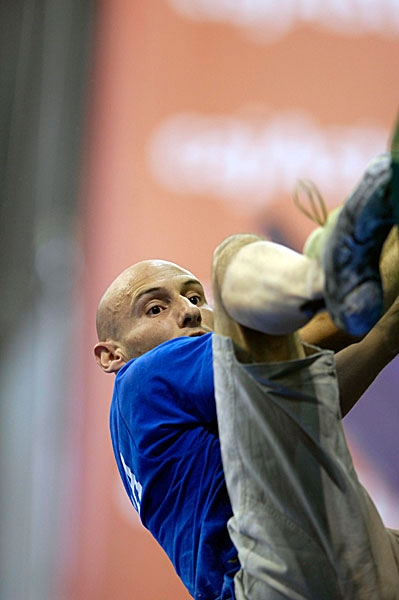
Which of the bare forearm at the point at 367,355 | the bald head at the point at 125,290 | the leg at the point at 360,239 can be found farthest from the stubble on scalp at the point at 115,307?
the leg at the point at 360,239

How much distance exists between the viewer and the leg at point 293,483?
3.24 feet

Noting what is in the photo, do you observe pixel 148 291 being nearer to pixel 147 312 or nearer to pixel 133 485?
pixel 147 312

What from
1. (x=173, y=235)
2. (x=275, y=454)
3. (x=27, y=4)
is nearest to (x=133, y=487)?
(x=275, y=454)

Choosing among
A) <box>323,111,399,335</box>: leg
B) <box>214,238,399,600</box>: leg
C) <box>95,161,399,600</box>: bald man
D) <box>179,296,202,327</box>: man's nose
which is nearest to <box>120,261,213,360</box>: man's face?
<box>179,296,202,327</box>: man's nose

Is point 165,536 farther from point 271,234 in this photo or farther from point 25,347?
point 25,347

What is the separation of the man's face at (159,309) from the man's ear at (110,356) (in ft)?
0.05

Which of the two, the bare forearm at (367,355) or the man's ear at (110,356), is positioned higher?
the bare forearm at (367,355)

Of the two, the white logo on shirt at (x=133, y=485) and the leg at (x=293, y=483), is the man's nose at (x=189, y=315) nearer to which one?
the white logo on shirt at (x=133, y=485)

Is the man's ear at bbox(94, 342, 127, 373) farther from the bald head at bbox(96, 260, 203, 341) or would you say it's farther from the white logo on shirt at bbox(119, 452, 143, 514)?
the white logo on shirt at bbox(119, 452, 143, 514)

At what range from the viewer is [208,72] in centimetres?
193

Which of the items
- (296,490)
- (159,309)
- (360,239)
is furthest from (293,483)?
(159,309)

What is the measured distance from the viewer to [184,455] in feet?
3.86

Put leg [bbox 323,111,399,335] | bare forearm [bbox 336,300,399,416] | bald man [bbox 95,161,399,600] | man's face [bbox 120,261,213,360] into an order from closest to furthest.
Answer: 1. leg [bbox 323,111,399,335]
2. bald man [bbox 95,161,399,600]
3. bare forearm [bbox 336,300,399,416]
4. man's face [bbox 120,261,213,360]

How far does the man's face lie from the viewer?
A: 1.35 metres
